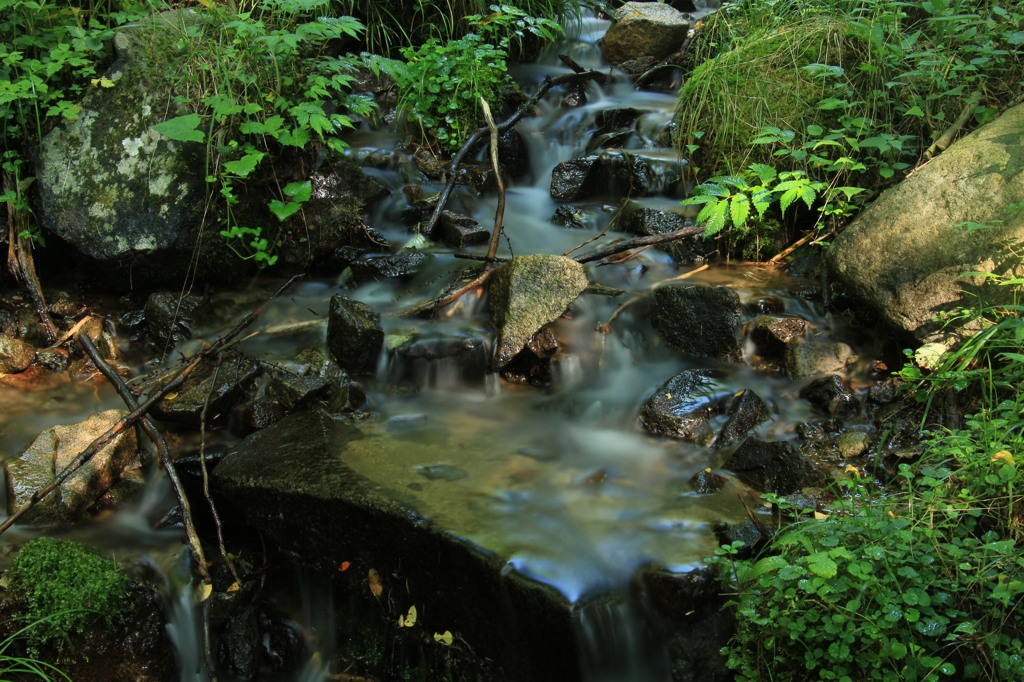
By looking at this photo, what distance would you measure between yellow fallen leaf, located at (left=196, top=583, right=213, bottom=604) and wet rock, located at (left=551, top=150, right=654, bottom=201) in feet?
12.0

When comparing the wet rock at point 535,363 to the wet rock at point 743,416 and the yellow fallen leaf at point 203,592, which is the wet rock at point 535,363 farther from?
the yellow fallen leaf at point 203,592

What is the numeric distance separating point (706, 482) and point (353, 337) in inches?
75.7

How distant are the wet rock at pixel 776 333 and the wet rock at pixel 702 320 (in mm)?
112

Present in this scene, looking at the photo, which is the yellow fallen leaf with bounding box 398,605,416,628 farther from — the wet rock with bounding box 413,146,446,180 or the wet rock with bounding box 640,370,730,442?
the wet rock with bounding box 413,146,446,180

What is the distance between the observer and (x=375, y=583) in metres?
2.76

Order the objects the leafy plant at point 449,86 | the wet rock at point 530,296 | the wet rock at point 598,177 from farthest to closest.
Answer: the leafy plant at point 449,86, the wet rock at point 598,177, the wet rock at point 530,296

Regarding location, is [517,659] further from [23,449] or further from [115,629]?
[23,449]

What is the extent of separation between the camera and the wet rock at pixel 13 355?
3.86 meters

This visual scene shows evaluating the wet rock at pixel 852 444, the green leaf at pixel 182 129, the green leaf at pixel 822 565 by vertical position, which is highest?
the green leaf at pixel 182 129

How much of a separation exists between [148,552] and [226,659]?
1.78 ft

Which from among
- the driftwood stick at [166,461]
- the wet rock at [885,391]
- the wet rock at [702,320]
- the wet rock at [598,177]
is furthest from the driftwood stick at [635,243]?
the driftwood stick at [166,461]

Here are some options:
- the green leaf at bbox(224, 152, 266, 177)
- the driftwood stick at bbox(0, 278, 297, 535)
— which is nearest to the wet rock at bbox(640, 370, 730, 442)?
the driftwood stick at bbox(0, 278, 297, 535)

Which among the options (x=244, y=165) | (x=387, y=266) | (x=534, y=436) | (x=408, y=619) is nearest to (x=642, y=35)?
(x=387, y=266)

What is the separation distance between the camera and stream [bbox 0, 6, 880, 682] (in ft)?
8.45
